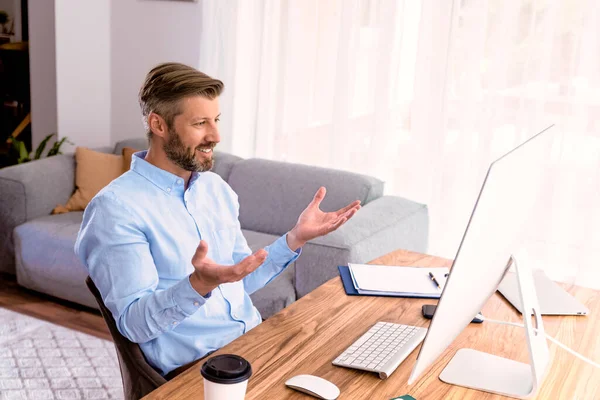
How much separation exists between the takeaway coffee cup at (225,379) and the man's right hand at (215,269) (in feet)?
0.74

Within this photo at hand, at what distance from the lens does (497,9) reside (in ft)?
10.9

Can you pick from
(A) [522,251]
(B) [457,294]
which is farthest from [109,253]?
(A) [522,251]

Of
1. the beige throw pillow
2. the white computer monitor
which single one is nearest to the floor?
the beige throw pillow

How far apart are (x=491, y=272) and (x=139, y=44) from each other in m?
3.64

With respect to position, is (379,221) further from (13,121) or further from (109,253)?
(13,121)

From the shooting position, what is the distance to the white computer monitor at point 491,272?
1.07 m

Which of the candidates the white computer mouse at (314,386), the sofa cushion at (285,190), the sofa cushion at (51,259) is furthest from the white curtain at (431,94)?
the white computer mouse at (314,386)

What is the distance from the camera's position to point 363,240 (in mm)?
2865

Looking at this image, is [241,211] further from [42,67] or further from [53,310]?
[42,67]

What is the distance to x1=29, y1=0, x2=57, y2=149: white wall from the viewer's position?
4703 mm

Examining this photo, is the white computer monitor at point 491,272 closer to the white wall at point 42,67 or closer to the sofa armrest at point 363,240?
the sofa armrest at point 363,240

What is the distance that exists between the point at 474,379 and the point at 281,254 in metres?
0.65

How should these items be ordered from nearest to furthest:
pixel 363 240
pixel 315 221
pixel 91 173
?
pixel 315 221, pixel 363 240, pixel 91 173

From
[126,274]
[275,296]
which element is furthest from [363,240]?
[126,274]
